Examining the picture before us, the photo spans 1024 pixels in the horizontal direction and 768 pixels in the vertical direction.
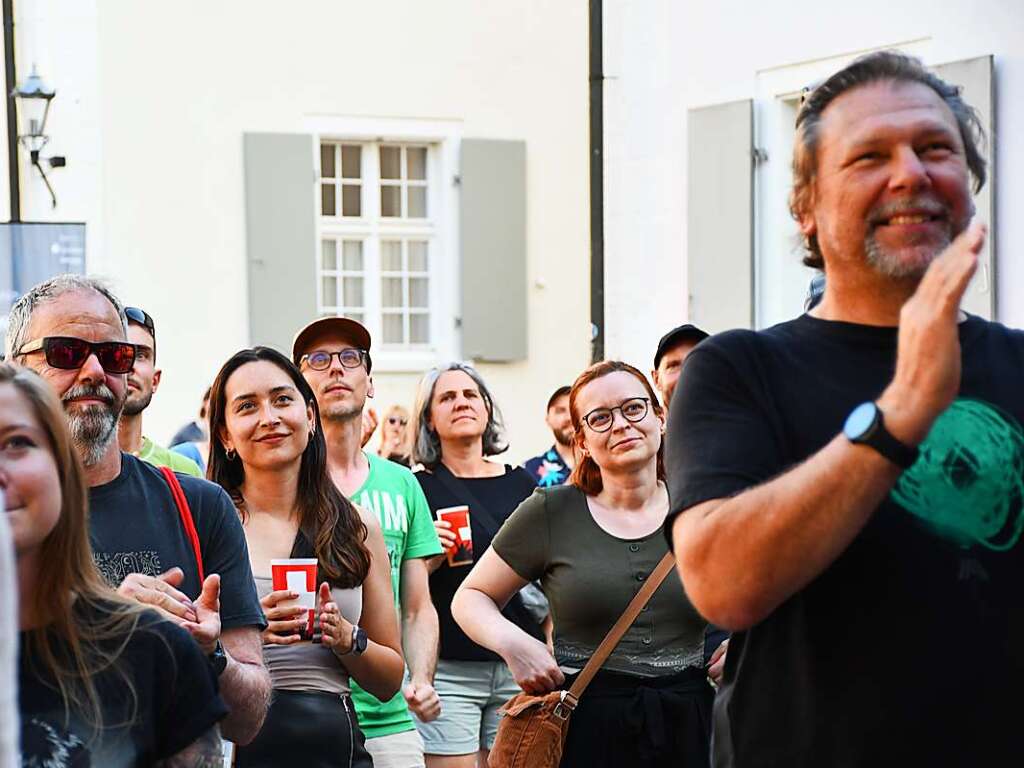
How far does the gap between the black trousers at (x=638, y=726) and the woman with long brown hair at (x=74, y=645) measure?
Answer: 268 centimetres

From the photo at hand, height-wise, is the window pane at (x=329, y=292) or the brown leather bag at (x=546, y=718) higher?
the window pane at (x=329, y=292)

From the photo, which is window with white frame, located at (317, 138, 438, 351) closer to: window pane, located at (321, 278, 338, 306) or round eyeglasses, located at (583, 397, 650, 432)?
window pane, located at (321, 278, 338, 306)

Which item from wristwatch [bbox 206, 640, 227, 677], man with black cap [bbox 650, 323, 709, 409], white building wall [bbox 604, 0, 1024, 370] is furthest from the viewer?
white building wall [bbox 604, 0, 1024, 370]

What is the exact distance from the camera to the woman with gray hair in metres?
7.76

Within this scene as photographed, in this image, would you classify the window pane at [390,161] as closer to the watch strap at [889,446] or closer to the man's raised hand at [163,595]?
the man's raised hand at [163,595]

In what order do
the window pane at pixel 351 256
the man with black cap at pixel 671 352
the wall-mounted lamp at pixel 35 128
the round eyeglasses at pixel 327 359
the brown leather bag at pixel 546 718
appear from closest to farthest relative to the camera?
the brown leather bag at pixel 546 718 < the man with black cap at pixel 671 352 < the round eyeglasses at pixel 327 359 < the wall-mounted lamp at pixel 35 128 < the window pane at pixel 351 256

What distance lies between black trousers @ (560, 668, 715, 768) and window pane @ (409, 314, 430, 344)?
527 inches

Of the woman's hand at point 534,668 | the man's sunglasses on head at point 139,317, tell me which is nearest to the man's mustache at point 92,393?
the man's sunglasses on head at point 139,317

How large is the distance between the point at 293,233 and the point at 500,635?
12299 millimetres

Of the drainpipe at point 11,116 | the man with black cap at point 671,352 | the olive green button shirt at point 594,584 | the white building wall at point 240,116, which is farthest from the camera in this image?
the white building wall at point 240,116

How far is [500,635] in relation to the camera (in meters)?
5.96

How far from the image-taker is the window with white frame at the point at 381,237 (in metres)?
18.9

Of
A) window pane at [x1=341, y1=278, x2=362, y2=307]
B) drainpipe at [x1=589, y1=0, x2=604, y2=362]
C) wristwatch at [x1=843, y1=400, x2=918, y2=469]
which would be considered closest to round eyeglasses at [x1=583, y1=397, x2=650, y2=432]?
wristwatch at [x1=843, y1=400, x2=918, y2=469]

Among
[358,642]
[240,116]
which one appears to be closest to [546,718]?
[358,642]
